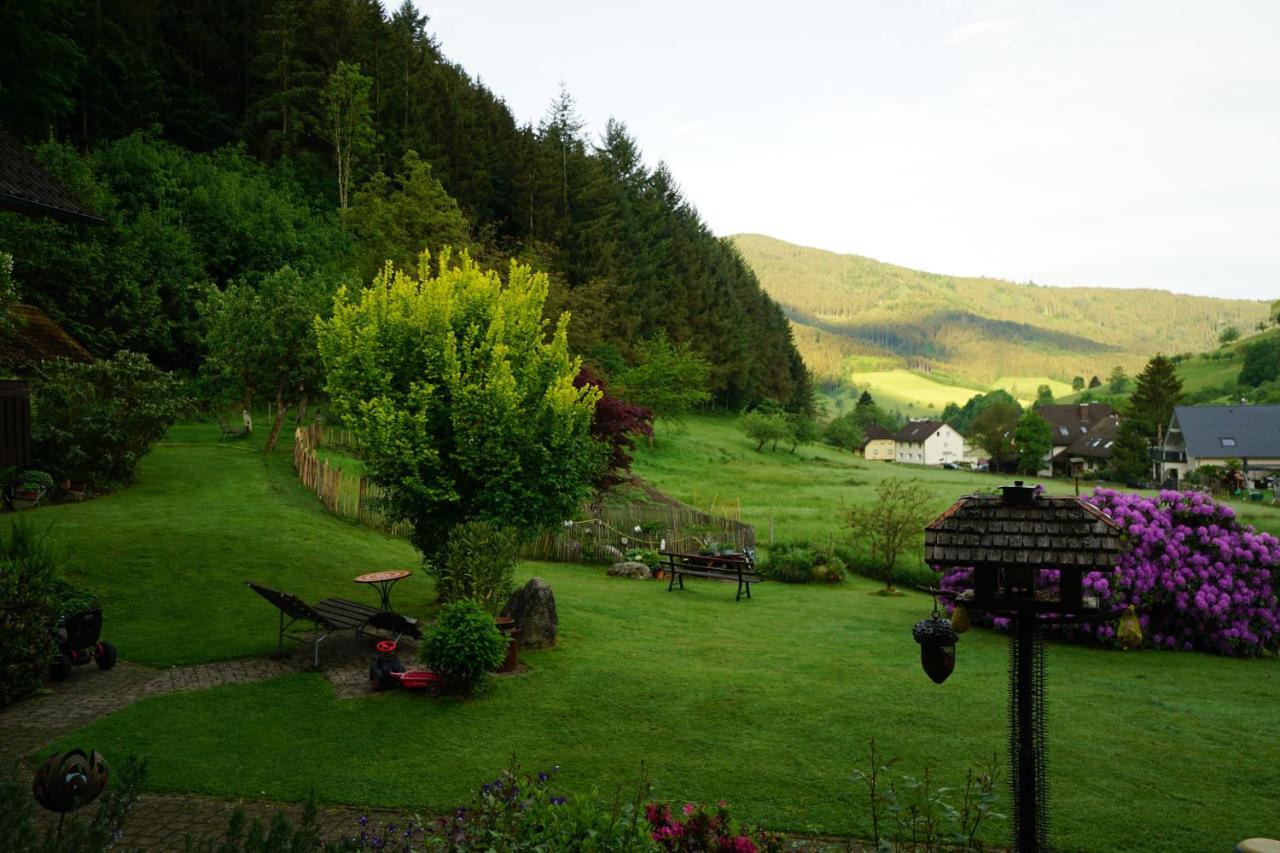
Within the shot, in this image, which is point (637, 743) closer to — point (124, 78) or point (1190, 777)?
point (1190, 777)

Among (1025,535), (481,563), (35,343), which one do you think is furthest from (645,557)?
(1025,535)

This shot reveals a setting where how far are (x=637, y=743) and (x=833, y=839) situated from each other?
2.62 meters

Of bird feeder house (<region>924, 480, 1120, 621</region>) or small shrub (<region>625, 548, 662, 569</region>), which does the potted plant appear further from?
bird feeder house (<region>924, 480, 1120, 621</region>)

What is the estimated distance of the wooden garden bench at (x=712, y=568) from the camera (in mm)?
19531

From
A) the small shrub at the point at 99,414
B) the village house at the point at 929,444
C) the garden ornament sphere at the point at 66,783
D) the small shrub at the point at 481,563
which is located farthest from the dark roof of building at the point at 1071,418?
the garden ornament sphere at the point at 66,783

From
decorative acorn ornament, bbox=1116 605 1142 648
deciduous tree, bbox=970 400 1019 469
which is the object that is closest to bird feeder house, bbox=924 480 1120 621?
decorative acorn ornament, bbox=1116 605 1142 648

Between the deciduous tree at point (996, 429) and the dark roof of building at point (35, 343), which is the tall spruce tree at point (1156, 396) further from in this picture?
the dark roof of building at point (35, 343)

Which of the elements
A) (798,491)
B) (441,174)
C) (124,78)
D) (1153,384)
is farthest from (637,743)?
(1153,384)

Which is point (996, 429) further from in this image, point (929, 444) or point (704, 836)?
point (704, 836)

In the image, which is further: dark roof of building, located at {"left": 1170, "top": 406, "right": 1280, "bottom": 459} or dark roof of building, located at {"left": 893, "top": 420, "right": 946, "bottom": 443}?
dark roof of building, located at {"left": 893, "top": 420, "right": 946, "bottom": 443}

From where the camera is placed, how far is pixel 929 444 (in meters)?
130

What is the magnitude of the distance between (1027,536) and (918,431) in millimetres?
133782

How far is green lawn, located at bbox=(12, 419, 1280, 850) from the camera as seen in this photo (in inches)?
297

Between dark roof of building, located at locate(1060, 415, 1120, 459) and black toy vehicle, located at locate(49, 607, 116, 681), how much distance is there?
3829 inches
